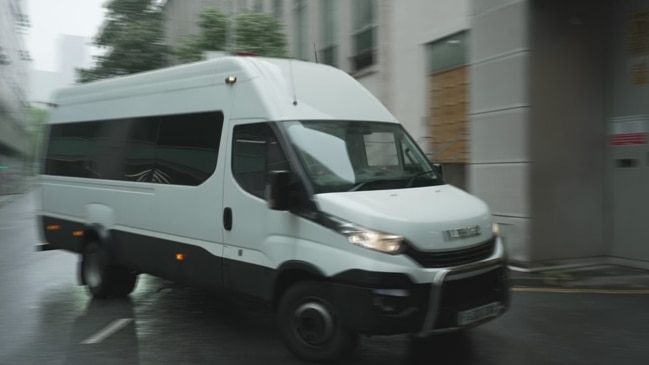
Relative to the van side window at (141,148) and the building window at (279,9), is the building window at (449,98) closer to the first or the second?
the van side window at (141,148)

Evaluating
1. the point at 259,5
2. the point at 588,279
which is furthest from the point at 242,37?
the point at 588,279

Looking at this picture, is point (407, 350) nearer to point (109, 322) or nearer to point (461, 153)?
point (109, 322)

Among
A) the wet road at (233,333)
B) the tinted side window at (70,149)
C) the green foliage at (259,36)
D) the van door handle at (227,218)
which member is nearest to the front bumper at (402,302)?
the wet road at (233,333)

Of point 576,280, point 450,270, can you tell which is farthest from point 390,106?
point 450,270

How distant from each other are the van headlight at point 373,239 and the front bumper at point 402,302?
0.65ft

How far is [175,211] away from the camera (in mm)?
6402

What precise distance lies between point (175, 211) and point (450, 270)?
3166mm

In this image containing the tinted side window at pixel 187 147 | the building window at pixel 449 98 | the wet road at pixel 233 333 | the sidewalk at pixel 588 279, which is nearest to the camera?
the wet road at pixel 233 333

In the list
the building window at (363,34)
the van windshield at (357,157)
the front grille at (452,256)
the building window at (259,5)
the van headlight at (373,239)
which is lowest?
the front grille at (452,256)

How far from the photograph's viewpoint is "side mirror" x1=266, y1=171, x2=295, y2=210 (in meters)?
4.91

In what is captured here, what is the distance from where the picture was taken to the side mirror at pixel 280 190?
4.91m

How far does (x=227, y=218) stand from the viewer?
572cm

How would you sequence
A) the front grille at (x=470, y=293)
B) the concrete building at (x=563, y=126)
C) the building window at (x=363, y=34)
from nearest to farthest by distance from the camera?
the front grille at (x=470, y=293), the concrete building at (x=563, y=126), the building window at (x=363, y=34)

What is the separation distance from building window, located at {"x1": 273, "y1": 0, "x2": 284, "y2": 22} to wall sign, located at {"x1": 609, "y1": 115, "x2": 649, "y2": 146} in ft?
63.0
